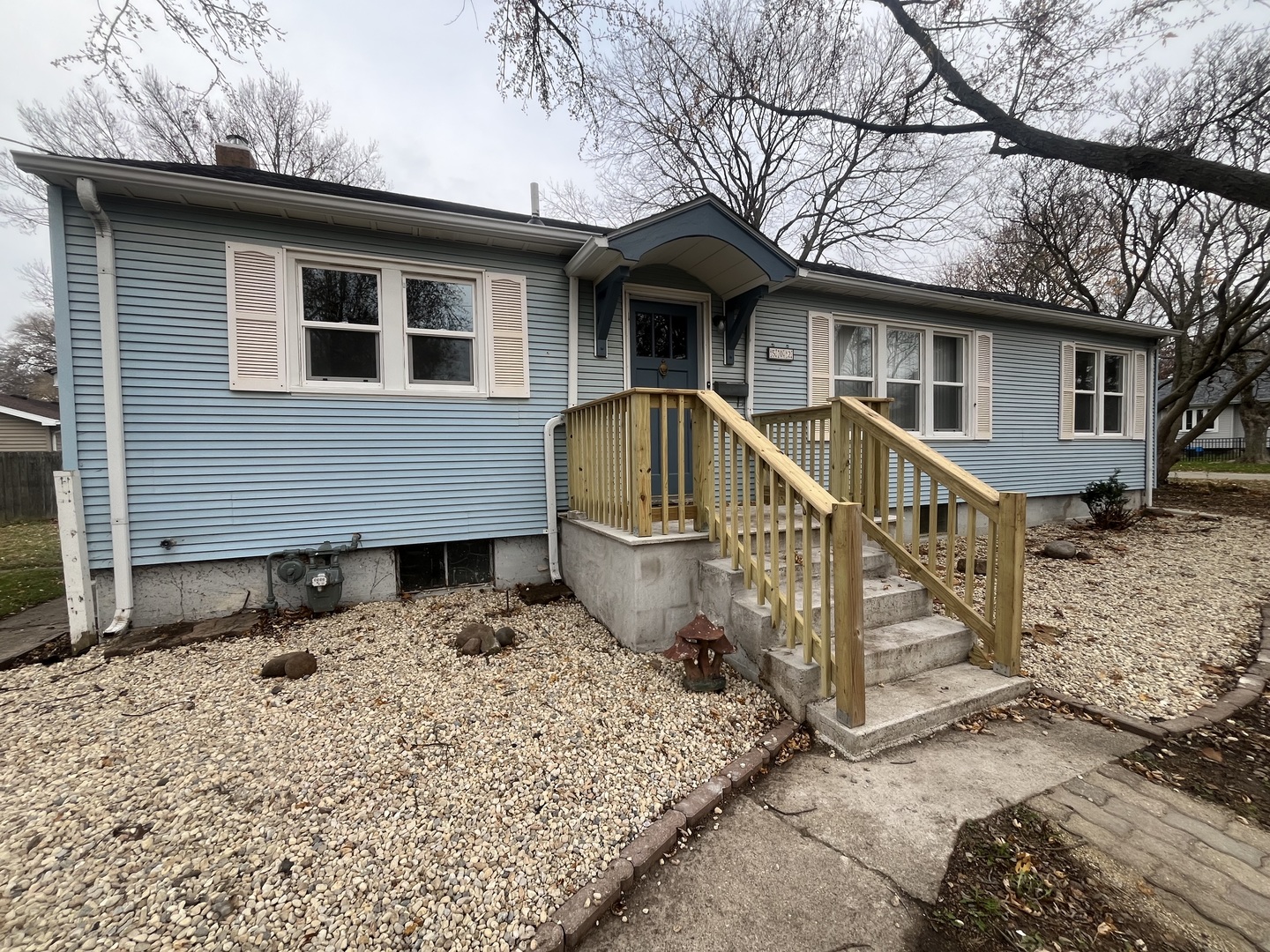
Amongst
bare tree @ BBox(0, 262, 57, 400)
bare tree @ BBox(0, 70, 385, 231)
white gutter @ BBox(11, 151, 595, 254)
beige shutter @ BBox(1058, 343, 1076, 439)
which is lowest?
beige shutter @ BBox(1058, 343, 1076, 439)

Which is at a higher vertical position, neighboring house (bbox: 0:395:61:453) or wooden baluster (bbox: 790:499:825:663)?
neighboring house (bbox: 0:395:61:453)

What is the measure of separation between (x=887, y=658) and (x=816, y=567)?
38.4 inches

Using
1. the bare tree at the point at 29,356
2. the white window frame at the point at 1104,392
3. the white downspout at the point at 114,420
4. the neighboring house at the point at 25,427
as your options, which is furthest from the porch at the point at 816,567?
the bare tree at the point at 29,356

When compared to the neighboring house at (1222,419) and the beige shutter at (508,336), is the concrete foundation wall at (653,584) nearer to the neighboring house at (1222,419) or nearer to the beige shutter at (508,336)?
the beige shutter at (508,336)

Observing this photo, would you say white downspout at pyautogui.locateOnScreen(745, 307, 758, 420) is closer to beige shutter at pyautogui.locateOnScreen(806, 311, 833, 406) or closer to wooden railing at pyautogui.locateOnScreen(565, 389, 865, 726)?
beige shutter at pyautogui.locateOnScreen(806, 311, 833, 406)

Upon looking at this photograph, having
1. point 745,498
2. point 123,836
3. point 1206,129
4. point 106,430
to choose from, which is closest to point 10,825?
point 123,836

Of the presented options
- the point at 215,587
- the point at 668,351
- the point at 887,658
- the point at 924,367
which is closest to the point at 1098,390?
the point at 924,367

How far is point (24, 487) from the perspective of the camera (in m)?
11.2

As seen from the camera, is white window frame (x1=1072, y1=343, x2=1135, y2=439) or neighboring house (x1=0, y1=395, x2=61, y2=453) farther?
neighboring house (x1=0, y1=395, x2=61, y2=453)

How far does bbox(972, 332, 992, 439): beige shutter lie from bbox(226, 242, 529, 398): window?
6.23 meters

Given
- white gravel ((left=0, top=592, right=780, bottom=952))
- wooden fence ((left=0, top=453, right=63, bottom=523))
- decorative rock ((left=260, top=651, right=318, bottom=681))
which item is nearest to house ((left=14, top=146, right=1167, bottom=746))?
white gravel ((left=0, top=592, right=780, bottom=952))

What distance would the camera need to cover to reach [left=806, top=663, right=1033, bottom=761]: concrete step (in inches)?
96.3

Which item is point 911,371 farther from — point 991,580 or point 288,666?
point 288,666

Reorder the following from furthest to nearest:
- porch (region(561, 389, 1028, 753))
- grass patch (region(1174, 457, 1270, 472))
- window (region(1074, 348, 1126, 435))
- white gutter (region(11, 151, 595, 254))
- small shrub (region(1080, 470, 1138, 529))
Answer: grass patch (region(1174, 457, 1270, 472)), window (region(1074, 348, 1126, 435)), small shrub (region(1080, 470, 1138, 529)), white gutter (region(11, 151, 595, 254)), porch (region(561, 389, 1028, 753))
